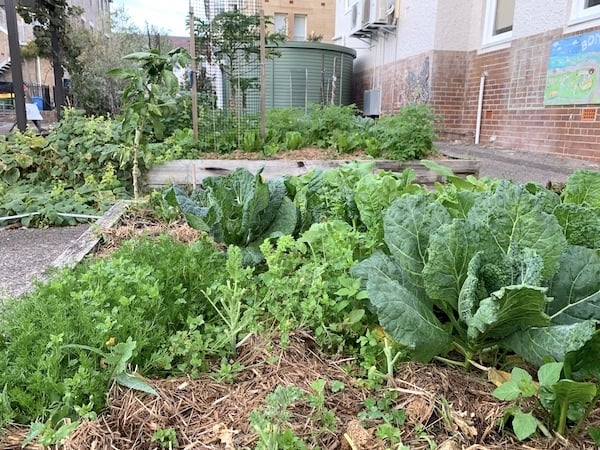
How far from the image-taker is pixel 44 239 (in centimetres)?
351

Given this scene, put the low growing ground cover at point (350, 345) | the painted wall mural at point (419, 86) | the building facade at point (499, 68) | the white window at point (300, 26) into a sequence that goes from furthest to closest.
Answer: the white window at point (300, 26) < the painted wall mural at point (419, 86) < the building facade at point (499, 68) < the low growing ground cover at point (350, 345)

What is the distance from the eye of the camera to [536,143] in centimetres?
761

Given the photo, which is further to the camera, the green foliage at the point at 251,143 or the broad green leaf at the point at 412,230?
the green foliage at the point at 251,143

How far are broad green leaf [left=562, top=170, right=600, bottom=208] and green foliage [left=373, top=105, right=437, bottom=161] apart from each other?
332 cm

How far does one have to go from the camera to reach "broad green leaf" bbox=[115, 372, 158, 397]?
1.19 meters

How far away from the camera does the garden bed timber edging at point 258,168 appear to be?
462 cm

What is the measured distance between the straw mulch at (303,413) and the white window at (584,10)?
22.5 feet

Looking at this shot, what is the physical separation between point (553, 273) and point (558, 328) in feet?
0.53

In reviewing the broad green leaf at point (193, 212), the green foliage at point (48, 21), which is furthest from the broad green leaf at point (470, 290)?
the green foliage at point (48, 21)

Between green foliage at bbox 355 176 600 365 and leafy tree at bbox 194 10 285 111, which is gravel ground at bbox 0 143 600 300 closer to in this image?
green foliage at bbox 355 176 600 365

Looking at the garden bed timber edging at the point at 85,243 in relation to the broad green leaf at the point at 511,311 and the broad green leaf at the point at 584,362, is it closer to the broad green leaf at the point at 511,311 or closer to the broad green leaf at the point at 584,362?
the broad green leaf at the point at 511,311

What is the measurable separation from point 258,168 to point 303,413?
3615 millimetres

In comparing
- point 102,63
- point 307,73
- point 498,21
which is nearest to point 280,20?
point 307,73

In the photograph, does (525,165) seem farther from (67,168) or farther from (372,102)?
(372,102)
